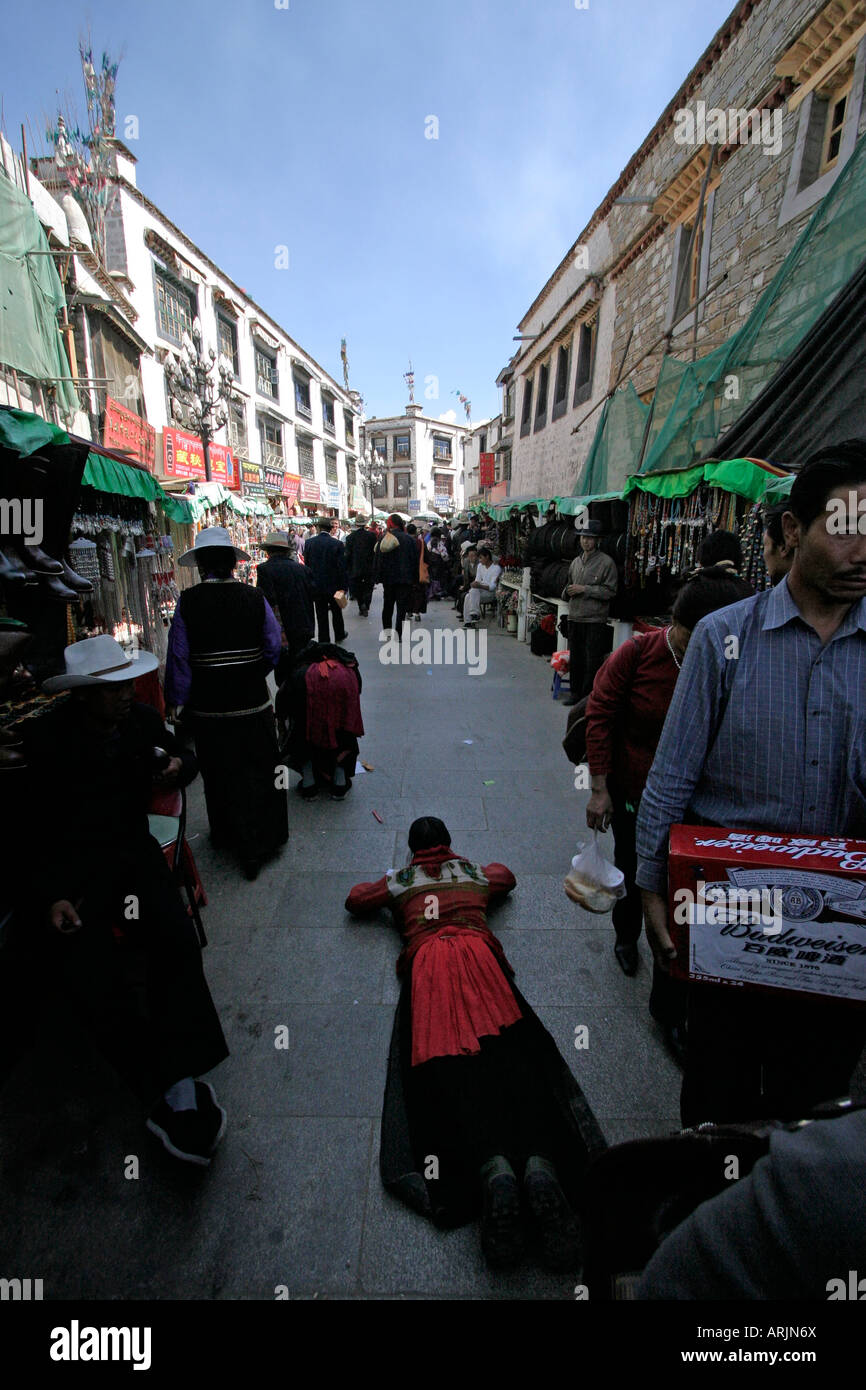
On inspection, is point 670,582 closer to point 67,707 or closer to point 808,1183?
point 67,707

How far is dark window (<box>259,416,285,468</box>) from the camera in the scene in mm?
29016

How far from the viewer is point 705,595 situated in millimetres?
2088

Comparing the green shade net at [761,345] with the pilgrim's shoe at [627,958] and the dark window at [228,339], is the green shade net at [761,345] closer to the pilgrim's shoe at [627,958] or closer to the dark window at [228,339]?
the pilgrim's shoe at [627,958]

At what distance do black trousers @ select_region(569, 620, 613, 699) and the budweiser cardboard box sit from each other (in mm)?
A: 5266

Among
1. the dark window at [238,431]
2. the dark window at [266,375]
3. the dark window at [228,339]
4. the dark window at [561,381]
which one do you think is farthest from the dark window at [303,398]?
the dark window at [561,381]

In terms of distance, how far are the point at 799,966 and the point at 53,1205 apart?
2250 millimetres

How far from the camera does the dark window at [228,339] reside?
23391 millimetres

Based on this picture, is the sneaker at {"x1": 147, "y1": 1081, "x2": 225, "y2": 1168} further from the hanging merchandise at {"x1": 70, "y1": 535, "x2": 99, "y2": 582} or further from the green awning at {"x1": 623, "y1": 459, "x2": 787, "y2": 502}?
the green awning at {"x1": 623, "y1": 459, "x2": 787, "y2": 502}

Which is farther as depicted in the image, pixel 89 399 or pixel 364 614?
pixel 364 614

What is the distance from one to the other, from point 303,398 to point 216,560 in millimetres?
36811

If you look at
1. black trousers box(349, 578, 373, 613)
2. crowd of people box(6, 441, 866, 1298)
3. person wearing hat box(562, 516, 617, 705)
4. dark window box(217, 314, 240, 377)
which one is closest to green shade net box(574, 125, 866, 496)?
person wearing hat box(562, 516, 617, 705)

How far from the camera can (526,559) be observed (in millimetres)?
11258

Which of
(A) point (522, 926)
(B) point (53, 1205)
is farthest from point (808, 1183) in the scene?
(A) point (522, 926)

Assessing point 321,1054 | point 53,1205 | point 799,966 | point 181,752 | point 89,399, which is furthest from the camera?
point 89,399
